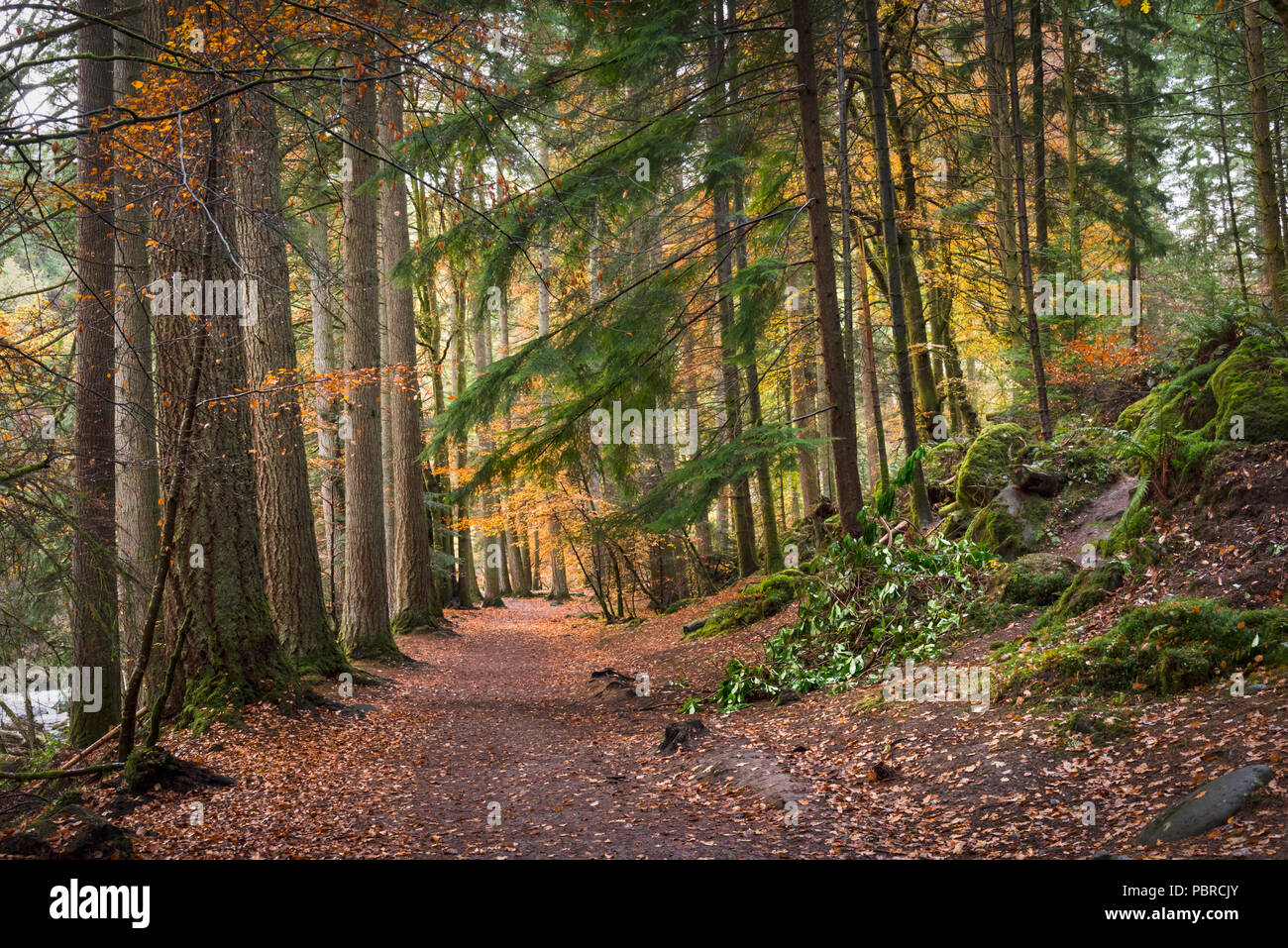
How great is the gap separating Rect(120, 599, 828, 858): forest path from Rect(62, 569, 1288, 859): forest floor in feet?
0.08

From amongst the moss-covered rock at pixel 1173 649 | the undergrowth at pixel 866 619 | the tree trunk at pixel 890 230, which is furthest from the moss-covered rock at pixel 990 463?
the moss-covered rock at pixel 1173 649

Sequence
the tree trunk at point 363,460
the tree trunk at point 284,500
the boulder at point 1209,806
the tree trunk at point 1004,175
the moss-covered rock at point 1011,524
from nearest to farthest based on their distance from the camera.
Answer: the boulder at point 1209,806
the moss-covered rock at point 1011,524
the tree trunk at point 284,500
the tree trunk at point 363,460
the tree trunk at point 1004,175

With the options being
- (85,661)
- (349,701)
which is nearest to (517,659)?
(349,701)

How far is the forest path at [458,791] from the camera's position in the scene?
4926mm

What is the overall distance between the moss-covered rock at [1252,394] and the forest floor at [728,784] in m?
2.97

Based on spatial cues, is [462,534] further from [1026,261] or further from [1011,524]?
[1011,524]

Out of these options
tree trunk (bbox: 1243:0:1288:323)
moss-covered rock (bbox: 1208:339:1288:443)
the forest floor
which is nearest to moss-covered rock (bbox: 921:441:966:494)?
tree trunk (bbox: 1243:0:1288:323)

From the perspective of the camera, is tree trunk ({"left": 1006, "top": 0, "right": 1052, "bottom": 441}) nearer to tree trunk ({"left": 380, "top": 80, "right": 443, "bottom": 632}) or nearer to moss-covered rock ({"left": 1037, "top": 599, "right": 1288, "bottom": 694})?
moss-covered rock ({"left": 1037, "top": 599, "right": 1288, "bottom": 694})

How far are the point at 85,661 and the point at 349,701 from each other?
299cm

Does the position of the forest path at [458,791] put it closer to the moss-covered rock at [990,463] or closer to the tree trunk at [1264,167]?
the moss-covered rock at [990,463]

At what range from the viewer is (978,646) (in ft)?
Result: 24.0

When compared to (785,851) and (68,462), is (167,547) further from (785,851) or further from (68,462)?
(785,851)

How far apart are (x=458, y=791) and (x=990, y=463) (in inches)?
303

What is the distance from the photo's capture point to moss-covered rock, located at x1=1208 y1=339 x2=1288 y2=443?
666cm
